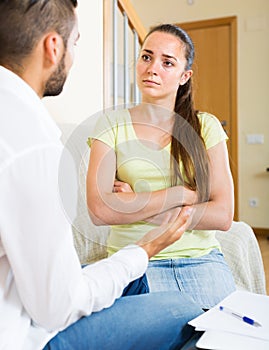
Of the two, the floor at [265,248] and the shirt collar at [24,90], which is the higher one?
the shirt collar at [24,90]

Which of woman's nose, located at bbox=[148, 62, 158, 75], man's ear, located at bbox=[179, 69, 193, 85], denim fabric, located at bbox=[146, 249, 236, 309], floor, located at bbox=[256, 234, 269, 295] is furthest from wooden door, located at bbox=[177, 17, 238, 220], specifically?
denim fabric, located at bbox=[146, 249, 236, 309]

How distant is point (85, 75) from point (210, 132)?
3.45 feet

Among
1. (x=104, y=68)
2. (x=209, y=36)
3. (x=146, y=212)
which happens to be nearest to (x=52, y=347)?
(x=146, y=212)

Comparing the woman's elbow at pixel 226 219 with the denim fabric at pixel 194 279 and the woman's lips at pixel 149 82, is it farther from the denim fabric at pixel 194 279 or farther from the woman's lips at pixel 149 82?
the woman's lips at pixel 149 82

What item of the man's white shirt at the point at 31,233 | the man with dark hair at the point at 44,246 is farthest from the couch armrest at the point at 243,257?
the man's white shirt at the point at 31,233

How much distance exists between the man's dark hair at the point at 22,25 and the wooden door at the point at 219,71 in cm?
384

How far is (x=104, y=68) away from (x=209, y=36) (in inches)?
102

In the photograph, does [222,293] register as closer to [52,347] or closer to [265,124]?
[52,347]

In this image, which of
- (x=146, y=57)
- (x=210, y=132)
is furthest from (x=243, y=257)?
(x=146, y=57)

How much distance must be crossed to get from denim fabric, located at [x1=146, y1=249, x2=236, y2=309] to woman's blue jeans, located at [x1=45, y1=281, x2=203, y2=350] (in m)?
0.37

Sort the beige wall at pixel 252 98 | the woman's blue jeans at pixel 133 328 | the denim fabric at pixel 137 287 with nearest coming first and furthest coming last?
the woman's blue jeans at pixel 133 328, the denim fabric at pixel 137 287, the beige wall at pixel 252 98

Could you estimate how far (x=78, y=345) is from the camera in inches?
30.0

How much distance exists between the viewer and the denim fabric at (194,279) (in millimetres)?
1219

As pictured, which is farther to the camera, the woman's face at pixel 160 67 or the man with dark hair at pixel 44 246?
the woman's face at pixel 160 67
